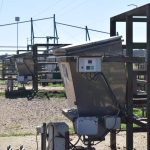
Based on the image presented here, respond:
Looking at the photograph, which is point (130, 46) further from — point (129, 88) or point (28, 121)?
point (28, 121)

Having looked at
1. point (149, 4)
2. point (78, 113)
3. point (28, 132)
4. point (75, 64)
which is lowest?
point (28, 132)

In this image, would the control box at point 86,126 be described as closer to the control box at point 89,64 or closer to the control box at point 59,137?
the control box at point 59,137

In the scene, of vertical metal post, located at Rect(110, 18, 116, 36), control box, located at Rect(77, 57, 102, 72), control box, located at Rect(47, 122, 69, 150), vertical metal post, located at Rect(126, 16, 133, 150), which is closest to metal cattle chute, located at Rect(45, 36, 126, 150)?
control box, located at Rect(77, 57, 102, 72)

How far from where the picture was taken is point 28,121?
1110 centimetres

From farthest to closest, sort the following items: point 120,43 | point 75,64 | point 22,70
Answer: point 22,70
point 120,43
point 75,64

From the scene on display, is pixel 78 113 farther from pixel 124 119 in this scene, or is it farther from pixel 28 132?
pixel 28 132

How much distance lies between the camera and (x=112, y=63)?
21.6 ft

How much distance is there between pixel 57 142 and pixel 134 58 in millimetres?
1560

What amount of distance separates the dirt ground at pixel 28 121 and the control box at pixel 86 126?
174 cm

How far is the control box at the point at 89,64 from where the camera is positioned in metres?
6.19

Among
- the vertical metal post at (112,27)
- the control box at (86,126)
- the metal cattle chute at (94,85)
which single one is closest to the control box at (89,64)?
the metal cattle chute at (94,85)

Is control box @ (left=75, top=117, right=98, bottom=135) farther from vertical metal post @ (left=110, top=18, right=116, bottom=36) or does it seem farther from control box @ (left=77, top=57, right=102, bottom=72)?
vertical metal post @ (left=110, top=18, right=116, bottom=36)

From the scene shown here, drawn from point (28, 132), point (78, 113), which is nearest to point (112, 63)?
point (78, 113)

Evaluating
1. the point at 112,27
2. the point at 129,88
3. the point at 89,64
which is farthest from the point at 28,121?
the point at 89,64
